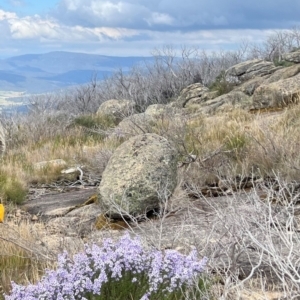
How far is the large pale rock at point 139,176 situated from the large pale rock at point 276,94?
26.7 ft

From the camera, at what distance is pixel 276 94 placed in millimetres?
14859

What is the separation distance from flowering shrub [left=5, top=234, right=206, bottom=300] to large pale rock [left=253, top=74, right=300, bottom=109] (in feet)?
38.7

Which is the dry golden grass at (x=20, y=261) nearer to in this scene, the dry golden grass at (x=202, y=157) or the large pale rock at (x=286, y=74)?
the dry golden grass at (x=202, y=157)

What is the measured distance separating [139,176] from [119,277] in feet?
11.7

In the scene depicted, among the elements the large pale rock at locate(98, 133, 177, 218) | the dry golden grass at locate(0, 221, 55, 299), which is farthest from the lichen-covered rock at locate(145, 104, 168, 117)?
the dry golden grass at locate(0, 221, 55, 299)

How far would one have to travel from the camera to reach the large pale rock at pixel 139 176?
6.39 meters

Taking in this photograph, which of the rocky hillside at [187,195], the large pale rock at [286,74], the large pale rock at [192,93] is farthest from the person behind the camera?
the large pale rock at [192,93]

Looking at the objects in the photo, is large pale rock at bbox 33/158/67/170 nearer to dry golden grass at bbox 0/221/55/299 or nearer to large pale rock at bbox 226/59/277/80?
dry golden grass at bbox 0/221/55/299

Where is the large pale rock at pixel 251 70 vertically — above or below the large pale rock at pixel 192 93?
above

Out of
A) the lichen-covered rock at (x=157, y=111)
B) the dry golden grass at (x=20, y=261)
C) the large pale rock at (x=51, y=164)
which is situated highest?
the dry golden grass at (x=20, y=261)

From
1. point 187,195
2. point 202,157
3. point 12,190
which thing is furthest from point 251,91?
point 187,195

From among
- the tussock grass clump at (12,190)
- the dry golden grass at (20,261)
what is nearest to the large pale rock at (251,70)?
the tussock grass clump at (12,190)

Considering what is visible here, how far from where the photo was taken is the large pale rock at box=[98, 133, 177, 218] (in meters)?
6.39

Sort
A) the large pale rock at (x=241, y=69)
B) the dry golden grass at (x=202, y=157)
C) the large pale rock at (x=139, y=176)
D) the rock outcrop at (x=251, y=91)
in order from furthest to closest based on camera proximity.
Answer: the large pale rock at (x=241, y=69) < the rock outcrop at (x=251, y=91) < the large pale rock at (x=139, y=176) < the dry golden grass at (x=202, y=157)
